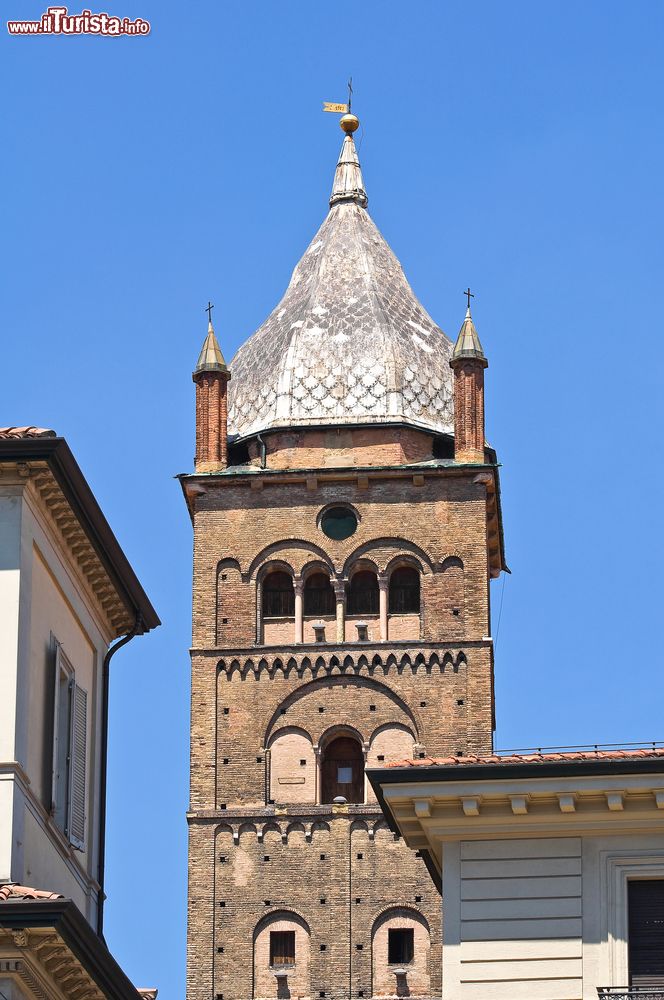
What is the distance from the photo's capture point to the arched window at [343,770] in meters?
60.9

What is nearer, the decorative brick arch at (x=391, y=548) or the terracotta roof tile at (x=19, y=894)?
the terracotta roof tile at (x=19, y=894)

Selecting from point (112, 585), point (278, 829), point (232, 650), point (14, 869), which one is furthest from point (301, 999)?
point (14, 869)

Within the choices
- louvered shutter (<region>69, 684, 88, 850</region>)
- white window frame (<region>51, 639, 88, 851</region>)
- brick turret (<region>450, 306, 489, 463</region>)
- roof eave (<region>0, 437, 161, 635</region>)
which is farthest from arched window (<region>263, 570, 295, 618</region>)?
white window frame (<region>51, 639, 88, 851</region>)

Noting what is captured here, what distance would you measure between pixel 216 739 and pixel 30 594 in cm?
3920

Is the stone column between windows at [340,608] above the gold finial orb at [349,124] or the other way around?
the other way around

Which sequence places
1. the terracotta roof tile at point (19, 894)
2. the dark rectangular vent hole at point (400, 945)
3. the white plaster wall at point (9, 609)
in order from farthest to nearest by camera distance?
the dark rectangular vent hole at point (400, 945) → the white plaster wall at point (9, 609) → the terracotta roof tile at point (19, 894)

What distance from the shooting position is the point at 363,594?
62875 millimetres

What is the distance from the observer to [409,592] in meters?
62.7

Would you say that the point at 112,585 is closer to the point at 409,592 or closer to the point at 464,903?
the point at 464,903

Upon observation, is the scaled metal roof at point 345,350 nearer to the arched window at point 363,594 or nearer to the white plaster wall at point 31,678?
the arched window at point 363,594

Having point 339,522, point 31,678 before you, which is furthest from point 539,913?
point 339,522

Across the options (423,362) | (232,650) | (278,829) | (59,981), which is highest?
(423,362)

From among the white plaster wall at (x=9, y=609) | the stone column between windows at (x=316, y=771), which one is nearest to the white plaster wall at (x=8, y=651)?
the white plaster wall at (x=9, y=609)

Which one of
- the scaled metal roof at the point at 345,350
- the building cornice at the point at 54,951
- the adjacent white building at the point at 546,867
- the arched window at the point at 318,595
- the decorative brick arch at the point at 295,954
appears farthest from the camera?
the scaled metal roof at the point at 345,350
